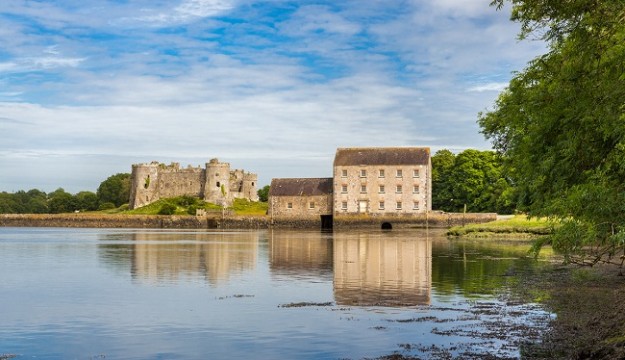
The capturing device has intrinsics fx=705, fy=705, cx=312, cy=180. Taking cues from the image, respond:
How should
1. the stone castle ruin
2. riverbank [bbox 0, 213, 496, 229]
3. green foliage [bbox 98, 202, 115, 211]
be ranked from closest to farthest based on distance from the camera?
riverbank [bbox 0, 213, 496, 229] → the stone castle ruin → green foliage [bbox 98, 202, 115, 211]

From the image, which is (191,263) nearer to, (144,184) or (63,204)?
(144,184)

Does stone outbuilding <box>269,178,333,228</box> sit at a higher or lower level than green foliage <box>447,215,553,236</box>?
higher

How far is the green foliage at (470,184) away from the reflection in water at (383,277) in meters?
50.6

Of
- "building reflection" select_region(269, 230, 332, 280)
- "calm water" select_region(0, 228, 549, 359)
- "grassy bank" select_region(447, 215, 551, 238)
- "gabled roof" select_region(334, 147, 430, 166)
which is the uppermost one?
"gabled roof" select_region(334, 147, 430, 166)

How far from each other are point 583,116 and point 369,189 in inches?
3203

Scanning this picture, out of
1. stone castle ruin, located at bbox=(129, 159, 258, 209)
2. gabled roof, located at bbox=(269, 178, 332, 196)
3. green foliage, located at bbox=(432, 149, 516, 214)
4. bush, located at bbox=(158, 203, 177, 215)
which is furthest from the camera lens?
stone castle ruin, located at bbox=(129, 159, 258, 209)

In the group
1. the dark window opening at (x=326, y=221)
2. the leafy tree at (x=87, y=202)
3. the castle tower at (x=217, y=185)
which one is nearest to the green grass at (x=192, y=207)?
the castle tower at (x=217, y=185)

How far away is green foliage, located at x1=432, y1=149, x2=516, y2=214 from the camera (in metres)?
94.3

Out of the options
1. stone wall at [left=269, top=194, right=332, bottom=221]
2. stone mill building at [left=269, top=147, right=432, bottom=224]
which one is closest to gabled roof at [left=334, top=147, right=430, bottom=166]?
stone mill building at [left=269, top=147, right=432, bottom=224]

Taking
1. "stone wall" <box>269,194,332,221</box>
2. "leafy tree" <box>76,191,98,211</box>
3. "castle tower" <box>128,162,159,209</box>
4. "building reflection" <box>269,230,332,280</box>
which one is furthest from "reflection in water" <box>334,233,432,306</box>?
"leafy tree" <box>76,191,98,211</box>

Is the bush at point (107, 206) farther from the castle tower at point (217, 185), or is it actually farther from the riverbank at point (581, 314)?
the riverbank at point (581, 314)

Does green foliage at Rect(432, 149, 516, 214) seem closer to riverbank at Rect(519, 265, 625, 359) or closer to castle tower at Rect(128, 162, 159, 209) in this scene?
castle tower at Rect(128, 162, 159, 209)

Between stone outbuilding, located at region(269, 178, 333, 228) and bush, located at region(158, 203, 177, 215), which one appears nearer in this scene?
stone outbuilding, located at region(269, 178, 333, 228)

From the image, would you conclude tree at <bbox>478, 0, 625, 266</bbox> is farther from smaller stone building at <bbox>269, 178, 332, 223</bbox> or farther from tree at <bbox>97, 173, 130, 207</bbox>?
tree at <bbox>97, 173, 130, 207</bbox>
